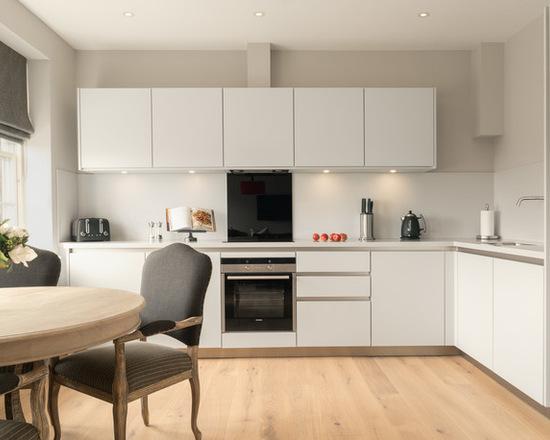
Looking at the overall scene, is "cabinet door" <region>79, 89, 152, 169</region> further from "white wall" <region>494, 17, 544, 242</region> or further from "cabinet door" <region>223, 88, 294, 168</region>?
"white wall" <region>494, 17, 544, 242</region>

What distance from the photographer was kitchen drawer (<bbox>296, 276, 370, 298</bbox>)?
3.71m

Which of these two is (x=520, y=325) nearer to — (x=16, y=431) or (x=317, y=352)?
(x=317, y=352)

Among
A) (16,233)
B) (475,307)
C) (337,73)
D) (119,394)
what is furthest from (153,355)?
(337,73)

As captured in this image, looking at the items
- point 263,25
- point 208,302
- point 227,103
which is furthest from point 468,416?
point 263,25

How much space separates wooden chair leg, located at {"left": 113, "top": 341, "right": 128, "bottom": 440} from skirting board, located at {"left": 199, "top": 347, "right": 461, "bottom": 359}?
6.25 feet

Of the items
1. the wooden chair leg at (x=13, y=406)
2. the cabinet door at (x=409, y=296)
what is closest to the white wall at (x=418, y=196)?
the cabinet door at (x=409, y=296)

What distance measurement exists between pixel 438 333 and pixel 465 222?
113 cm

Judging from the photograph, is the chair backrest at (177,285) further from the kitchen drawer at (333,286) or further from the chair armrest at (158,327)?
the kitchen drawer at (333,286)

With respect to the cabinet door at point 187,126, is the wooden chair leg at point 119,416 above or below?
below

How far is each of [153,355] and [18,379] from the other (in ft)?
2.19

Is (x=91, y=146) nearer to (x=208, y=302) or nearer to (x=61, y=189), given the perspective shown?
(x=61, y=189)

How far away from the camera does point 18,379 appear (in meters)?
1.51

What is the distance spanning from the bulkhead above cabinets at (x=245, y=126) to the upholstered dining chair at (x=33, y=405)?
8.17 ft

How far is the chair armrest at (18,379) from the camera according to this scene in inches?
59.4
